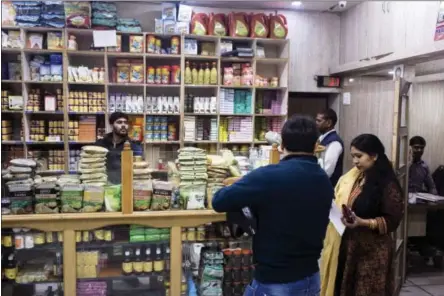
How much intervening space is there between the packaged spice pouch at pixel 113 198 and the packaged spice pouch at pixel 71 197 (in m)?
0.15

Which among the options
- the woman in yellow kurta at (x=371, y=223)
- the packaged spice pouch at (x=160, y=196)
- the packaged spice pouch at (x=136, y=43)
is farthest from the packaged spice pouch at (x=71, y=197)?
the packaged spice pouch at (x=136, y=43)

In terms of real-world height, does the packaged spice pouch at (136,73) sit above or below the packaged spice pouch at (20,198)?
above

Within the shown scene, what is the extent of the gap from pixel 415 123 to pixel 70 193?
4.82 metres

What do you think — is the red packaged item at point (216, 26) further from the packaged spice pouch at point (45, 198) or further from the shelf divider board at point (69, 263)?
the shelf divider board at point (69, 263)

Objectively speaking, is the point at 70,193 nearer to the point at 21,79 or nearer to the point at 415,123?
the point at 21,79

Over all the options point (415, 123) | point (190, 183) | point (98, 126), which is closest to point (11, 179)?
point (190, 183)

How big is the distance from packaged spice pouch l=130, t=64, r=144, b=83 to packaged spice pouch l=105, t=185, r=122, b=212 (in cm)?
278

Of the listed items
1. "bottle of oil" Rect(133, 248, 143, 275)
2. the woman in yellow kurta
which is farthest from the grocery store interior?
the woman in yellow kurta

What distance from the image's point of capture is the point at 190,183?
2.66 m

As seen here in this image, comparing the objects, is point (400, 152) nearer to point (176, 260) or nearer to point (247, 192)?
point (176, 260)

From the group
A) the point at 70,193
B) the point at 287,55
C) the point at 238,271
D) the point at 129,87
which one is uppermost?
the point at 287,55

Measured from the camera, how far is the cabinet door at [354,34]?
5207 millimetres

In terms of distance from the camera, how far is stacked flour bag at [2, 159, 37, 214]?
2459 millimetres

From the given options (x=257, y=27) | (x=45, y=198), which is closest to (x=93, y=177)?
(x=45, y=198)
